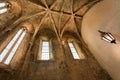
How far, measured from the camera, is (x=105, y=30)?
881cm

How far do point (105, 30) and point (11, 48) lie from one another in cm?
531

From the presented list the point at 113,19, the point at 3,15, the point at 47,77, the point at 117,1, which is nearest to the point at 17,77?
the point at 47,77

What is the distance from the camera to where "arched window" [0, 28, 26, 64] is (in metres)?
8.89

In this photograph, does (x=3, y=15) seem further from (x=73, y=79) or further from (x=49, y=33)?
(x=73, y=79)

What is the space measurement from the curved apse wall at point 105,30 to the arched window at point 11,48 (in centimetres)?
446

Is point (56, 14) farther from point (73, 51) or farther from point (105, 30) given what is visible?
point (105, 30)

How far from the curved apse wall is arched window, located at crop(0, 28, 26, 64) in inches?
176

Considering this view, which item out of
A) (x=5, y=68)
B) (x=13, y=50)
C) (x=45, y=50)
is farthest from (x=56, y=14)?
(x=5, y=68)

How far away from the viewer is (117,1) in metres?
8.21

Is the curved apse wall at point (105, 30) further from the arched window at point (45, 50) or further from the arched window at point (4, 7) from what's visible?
the arched window at point (4, 7)

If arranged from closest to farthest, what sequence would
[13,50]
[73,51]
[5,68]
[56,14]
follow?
[5,68]
[13,50]
[73,51]
[56,14]

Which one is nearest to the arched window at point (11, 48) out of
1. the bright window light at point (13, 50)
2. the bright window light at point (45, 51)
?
the bright window light at point (13, 50)

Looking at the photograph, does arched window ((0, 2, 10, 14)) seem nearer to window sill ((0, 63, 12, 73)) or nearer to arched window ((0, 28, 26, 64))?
arched window ((0, 28, 26, 64))

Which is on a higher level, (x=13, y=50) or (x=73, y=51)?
(x=73, y=51)
